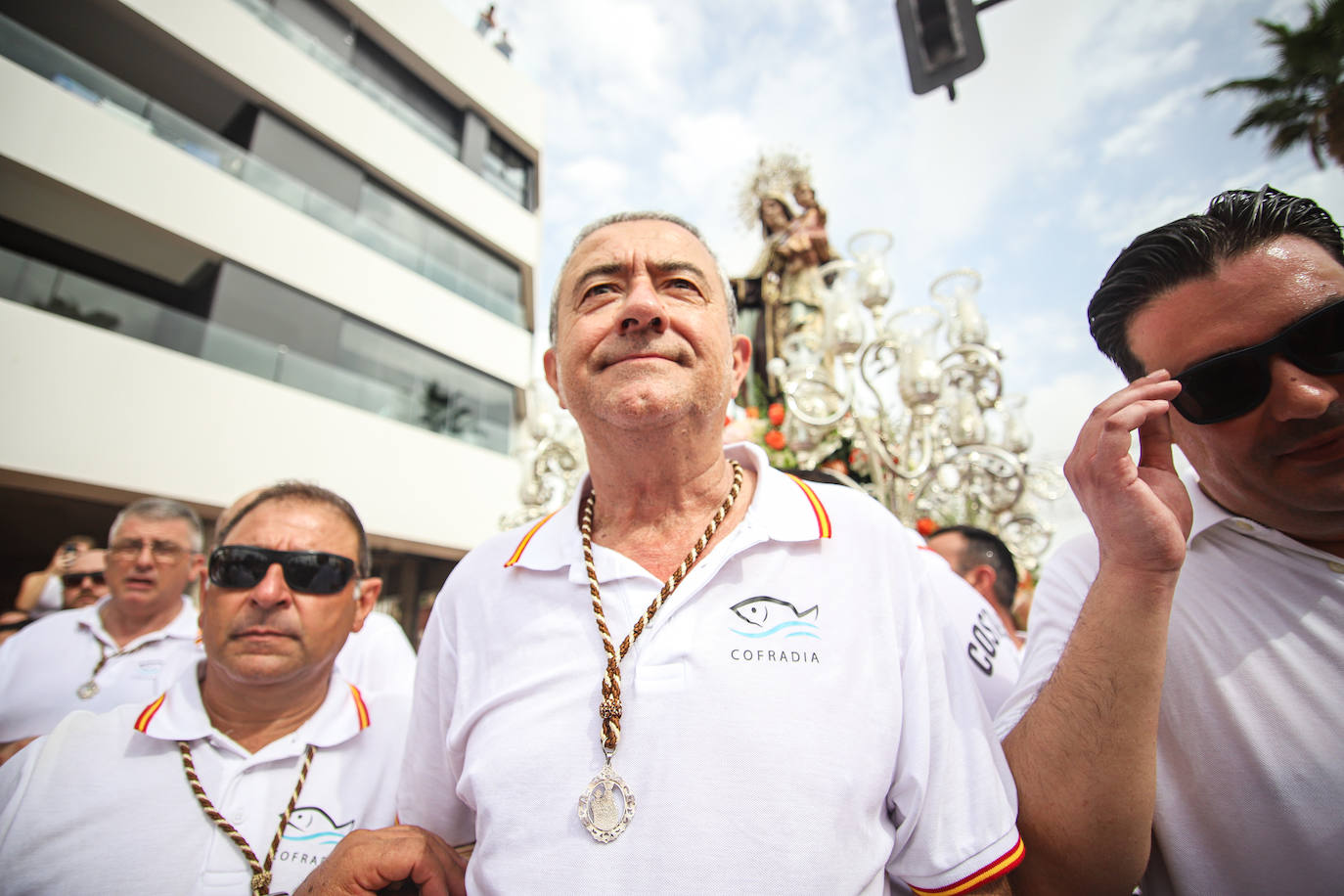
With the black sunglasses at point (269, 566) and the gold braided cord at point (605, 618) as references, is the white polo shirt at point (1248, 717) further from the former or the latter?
the black sunglasses at point (269, 566)

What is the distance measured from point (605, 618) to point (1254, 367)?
1497mm

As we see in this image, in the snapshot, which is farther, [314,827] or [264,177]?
[264,177]

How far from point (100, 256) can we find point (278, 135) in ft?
12.9

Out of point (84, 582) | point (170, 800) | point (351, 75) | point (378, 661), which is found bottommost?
point (170, 800)

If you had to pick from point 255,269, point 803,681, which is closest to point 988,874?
point 803,681

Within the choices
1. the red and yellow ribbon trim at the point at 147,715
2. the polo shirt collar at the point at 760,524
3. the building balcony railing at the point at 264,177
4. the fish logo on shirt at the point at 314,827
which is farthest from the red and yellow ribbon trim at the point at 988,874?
the building balcony railing at the point at 264,177

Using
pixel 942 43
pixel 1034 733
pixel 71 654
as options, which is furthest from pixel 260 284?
pixel 1034 733

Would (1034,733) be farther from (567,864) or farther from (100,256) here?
(100,256)

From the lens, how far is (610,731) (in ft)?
4.05

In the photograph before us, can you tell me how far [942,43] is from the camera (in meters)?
4.16

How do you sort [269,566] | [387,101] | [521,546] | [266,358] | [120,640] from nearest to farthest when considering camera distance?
1. [521,546]
2. [269,566]
3. [120,640]
4. [266,358]
5. [387,101]

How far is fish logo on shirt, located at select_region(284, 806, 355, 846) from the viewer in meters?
1.83

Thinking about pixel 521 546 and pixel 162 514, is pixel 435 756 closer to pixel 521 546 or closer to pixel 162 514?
pixel 521 546

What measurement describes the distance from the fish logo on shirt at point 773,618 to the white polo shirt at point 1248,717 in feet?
1.68
